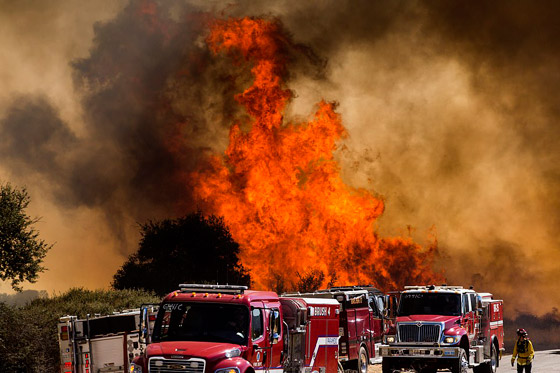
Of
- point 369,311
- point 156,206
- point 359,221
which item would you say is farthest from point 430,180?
point 369,311

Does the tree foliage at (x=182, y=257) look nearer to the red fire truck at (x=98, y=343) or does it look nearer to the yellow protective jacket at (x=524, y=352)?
the red fire truck at (x=98, y=343)

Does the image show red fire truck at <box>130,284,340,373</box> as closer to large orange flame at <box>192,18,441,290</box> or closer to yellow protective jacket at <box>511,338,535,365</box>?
yellow protective jacket at <box>511,338,535,365</box>

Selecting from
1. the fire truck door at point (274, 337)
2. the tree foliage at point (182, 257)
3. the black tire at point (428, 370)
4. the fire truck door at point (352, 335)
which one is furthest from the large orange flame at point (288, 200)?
the fire truck door at point (274, 337)

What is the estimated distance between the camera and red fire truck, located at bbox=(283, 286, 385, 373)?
29.5m

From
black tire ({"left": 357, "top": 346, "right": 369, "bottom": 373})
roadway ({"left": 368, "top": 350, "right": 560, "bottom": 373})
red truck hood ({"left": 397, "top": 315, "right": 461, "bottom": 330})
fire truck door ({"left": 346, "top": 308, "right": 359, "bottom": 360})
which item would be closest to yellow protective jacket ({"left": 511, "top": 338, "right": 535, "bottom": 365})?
red truck hood ({"left": 397, "top": 315, "right": 461, "bottom": 330})

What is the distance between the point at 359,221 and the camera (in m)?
73.6

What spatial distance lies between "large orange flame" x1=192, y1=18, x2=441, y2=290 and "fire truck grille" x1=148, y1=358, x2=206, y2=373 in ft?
166

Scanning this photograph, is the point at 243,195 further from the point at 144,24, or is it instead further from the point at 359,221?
the point at 144,24

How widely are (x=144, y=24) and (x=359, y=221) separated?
33431mm

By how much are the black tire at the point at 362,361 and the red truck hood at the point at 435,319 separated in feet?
10.3

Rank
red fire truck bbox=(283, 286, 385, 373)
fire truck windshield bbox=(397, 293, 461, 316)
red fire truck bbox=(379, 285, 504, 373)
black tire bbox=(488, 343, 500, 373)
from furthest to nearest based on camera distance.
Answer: black tire bbox=(488, 343, 500, 373) < red fire truck bbox=(283, 286, 385, 373) < fire truck windshield bbox=(397, 293, 461, 316) < red fire truck bbox=(379, 285, 504, 373)

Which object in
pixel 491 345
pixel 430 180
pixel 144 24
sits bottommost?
pixel 491 345

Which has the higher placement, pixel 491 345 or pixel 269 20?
pixel 269 20

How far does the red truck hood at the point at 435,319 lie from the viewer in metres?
27.6
